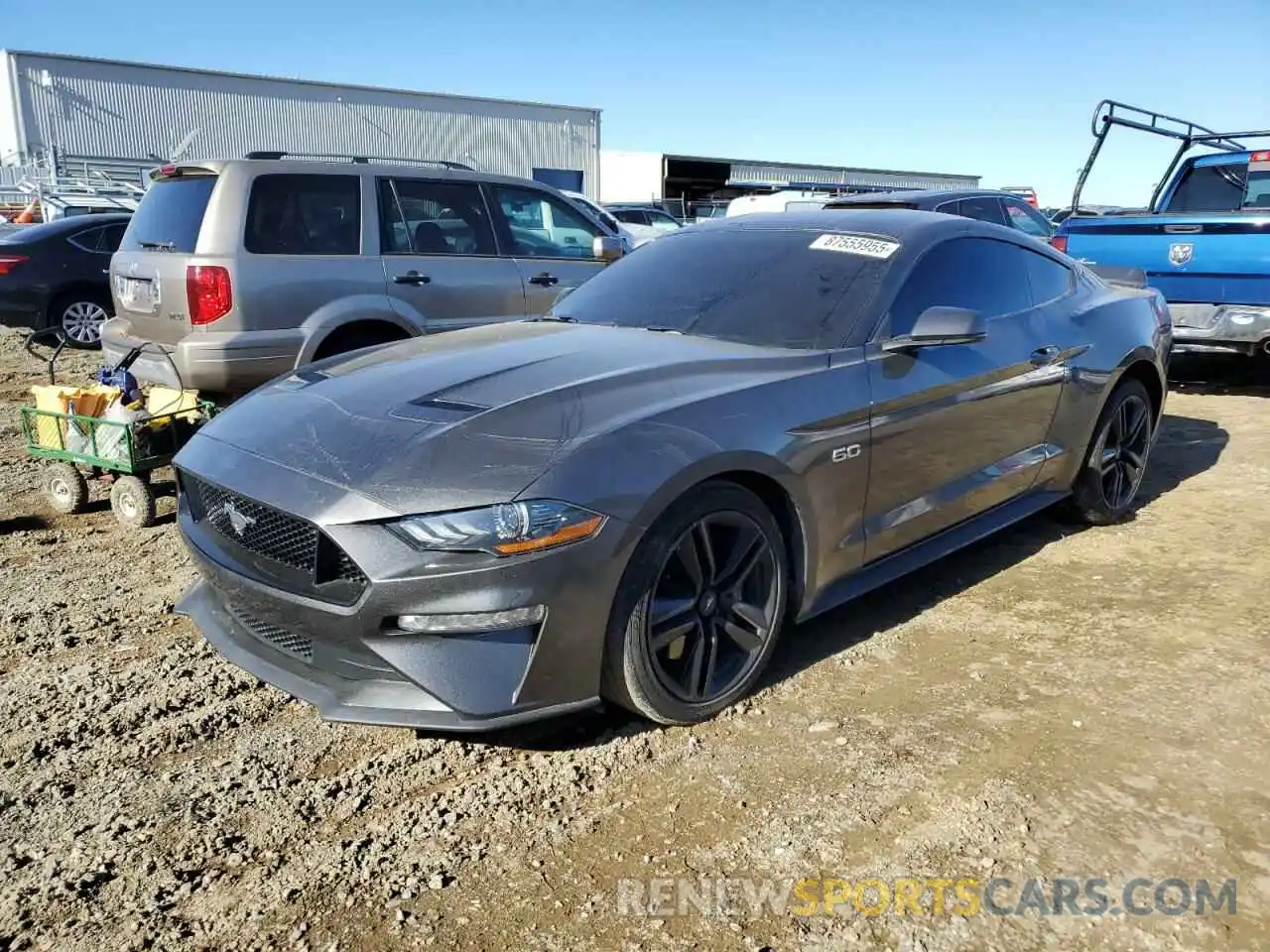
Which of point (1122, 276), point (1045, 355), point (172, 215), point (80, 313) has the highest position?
point (172, 215)

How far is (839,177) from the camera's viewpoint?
153 ft

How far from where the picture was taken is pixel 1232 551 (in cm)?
464

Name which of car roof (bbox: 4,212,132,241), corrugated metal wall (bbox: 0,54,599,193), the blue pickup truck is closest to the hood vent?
the blue pickup truck

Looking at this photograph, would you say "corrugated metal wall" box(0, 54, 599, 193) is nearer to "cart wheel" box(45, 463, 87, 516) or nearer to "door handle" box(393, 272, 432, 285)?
"door handle" box(393, 272, 432, 285)

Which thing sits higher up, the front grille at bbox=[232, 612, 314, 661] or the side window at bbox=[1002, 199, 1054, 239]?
the side window at bbox=[1002, 199, 1054, 239]

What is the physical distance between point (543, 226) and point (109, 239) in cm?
662

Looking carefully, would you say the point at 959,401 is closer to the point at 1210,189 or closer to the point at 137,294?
the point at 137,294

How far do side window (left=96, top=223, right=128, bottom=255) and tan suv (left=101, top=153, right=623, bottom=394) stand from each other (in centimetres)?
552

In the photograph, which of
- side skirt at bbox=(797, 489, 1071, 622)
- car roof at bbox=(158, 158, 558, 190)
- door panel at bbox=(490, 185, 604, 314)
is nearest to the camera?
side skirt at bbox=(797, 489, 1071, 622)

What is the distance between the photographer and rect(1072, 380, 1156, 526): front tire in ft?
16.0

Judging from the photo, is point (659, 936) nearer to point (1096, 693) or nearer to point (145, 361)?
point (1096, 693)

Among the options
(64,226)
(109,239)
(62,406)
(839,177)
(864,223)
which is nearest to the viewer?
(864,223)

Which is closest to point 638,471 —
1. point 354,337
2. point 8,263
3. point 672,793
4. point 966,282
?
point 672,793

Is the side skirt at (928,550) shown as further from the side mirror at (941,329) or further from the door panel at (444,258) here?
the door panel at (444,258)
